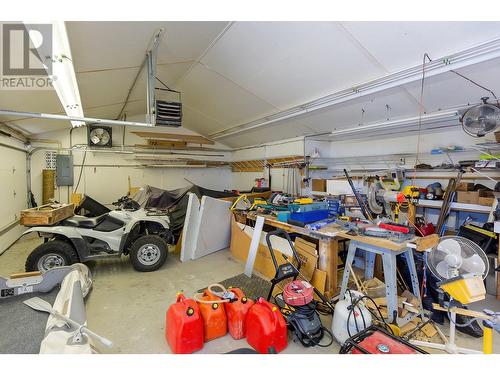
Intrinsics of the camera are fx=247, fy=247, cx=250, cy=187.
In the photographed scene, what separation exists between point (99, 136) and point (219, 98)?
12.0 ft

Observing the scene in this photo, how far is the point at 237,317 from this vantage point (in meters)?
2.13

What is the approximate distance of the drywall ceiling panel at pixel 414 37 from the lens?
2.17 metres

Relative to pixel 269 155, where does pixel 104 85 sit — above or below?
above

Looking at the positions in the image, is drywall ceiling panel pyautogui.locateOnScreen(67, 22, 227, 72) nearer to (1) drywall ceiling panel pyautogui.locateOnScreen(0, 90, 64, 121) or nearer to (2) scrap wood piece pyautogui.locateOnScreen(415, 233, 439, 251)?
(1) drywall ceiling panel pyautogui.locateOnScreen(0, 90, 64, 121)

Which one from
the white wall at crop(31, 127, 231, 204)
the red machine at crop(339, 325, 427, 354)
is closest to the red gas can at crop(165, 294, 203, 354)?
the red machine at crop(339, 325, 427, 354)

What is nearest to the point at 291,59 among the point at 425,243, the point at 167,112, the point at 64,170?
the point at 167,112

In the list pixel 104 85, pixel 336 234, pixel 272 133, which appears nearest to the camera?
pixel 336 234

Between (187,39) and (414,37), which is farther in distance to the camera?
(187,39)

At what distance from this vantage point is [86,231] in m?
3.43

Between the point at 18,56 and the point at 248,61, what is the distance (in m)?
2.44

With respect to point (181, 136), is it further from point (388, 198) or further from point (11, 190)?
point (388, 198)

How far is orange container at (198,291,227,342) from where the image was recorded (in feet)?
6.93

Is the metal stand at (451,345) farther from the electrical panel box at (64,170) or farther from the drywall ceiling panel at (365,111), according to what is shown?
the electrical panel box at (64,170)
